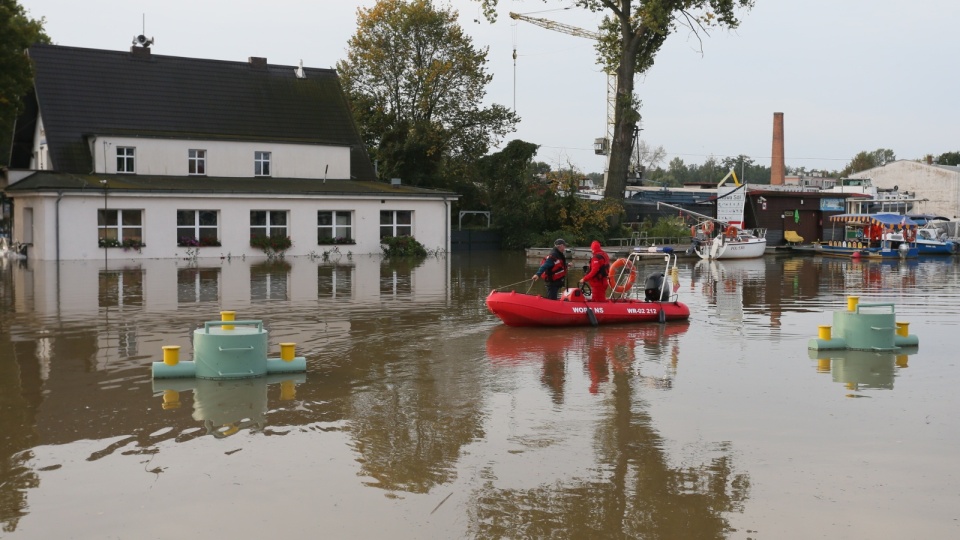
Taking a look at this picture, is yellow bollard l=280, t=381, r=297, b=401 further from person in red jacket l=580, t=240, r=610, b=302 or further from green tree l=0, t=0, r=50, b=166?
green tree l=0, t=0, r=50, b=166

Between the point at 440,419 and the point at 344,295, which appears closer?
the point at 440,419

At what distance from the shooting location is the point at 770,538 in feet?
22.9

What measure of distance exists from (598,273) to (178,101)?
2755cm

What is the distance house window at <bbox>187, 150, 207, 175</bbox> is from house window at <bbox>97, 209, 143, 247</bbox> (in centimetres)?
441

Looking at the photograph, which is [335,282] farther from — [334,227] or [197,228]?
[334,227]

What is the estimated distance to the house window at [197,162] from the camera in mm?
38969

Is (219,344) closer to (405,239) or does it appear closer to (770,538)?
(770,538)

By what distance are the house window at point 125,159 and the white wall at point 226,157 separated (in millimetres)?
154

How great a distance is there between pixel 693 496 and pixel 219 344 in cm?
662

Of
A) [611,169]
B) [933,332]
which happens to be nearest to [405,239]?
[611,169]

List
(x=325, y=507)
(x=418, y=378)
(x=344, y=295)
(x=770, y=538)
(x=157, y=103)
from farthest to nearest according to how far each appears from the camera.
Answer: (x=157, y=103), (x=344, y=295), (x=418, y=378), (x=325, y=507), (x=770, y=538)

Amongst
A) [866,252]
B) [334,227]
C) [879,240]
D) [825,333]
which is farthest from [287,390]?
[879,240]

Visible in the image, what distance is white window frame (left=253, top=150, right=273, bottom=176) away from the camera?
40500 millimetres

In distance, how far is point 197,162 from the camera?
39156mm
